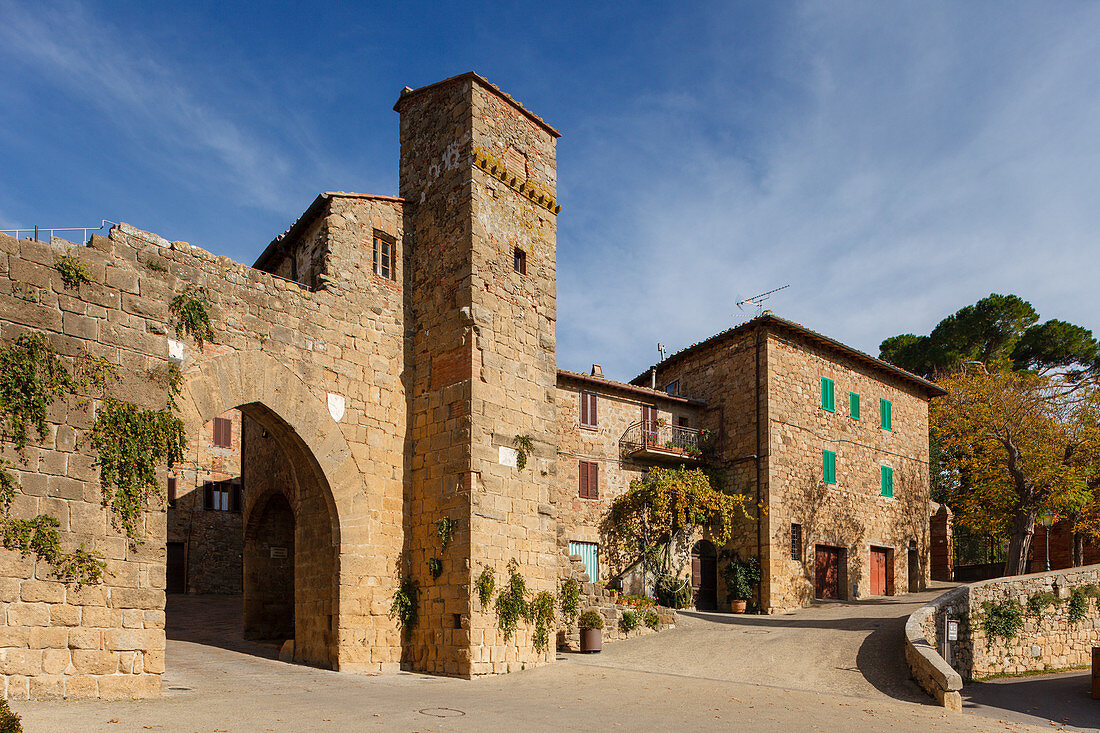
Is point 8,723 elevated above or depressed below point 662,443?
below

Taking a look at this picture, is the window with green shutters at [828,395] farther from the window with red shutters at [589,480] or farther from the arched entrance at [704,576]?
the window with red shutters at [589,480]

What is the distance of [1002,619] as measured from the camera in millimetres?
18422

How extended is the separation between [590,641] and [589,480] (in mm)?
7045

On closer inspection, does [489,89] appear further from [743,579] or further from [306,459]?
[743,579]

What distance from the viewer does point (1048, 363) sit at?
1464 inches

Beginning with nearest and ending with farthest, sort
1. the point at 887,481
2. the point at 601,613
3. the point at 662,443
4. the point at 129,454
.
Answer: the point at 129,454 < the point at 601,613 < the point at 662,443 < the point at 887,481

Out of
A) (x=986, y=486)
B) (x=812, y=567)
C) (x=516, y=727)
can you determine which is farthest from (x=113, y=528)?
(x=986, y=486)

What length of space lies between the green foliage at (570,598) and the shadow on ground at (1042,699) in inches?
289

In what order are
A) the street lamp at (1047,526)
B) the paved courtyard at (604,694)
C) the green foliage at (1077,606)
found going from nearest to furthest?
the paved courtyard at (604,694) < the green foliage at (1077,606) < the street lamp at (1047,526)

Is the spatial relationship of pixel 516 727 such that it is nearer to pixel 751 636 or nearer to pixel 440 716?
pixel 440 716

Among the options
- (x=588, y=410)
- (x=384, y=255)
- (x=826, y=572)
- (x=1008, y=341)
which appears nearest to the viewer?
(x=384, y=255)

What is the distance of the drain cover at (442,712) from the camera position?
9.56 m

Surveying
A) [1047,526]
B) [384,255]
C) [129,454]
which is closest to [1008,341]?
[1047,526]

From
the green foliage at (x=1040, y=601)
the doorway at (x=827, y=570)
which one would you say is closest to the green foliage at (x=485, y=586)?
the green foliage at (x=1040, y=601)
